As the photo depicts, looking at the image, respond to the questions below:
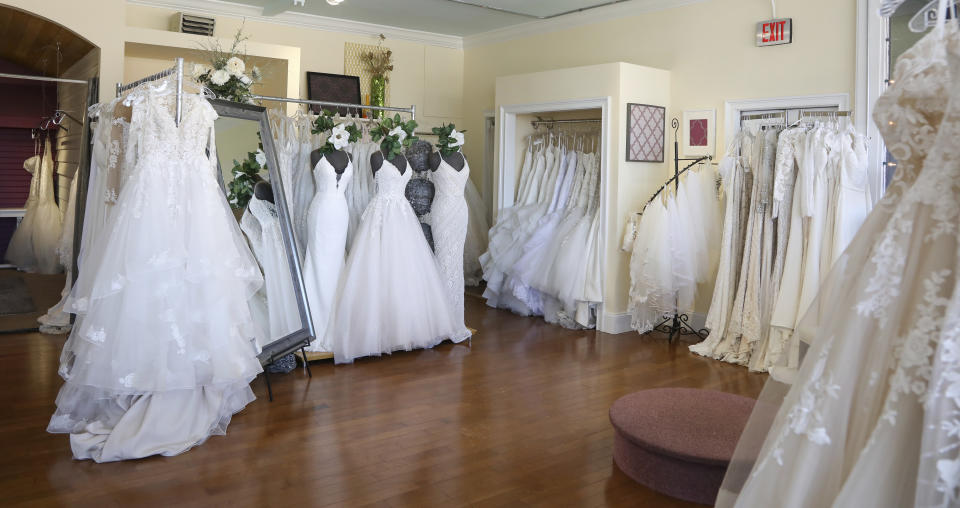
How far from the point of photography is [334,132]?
515cm

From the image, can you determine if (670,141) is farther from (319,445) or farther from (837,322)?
(837,322)

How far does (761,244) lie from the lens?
17.7ft

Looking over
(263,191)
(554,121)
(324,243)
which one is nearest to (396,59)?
(554,121)

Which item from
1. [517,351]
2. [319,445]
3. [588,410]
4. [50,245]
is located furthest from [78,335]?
[50,245]

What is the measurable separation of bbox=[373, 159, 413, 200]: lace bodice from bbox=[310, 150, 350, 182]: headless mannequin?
0.91 feet

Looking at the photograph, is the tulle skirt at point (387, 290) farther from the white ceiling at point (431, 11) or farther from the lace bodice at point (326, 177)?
the white ceiling at point (431, 11)

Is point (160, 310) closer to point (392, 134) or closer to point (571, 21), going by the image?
point (392, 134)

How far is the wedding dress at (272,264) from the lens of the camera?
4.61 m

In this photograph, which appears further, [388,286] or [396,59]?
[396,59]

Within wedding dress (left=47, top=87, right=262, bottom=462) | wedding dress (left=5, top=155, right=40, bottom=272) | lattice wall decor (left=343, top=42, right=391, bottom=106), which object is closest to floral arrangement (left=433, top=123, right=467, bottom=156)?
wedding dress (left=47, top=87, right=262, bottom=462)

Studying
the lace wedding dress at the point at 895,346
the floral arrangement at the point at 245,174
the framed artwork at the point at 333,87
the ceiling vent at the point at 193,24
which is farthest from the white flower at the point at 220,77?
the lace wedding dress at the point at 895,346

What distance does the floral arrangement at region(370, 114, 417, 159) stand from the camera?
5426mm

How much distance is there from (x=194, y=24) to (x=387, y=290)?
3.57m

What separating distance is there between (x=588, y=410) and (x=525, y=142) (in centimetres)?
374
